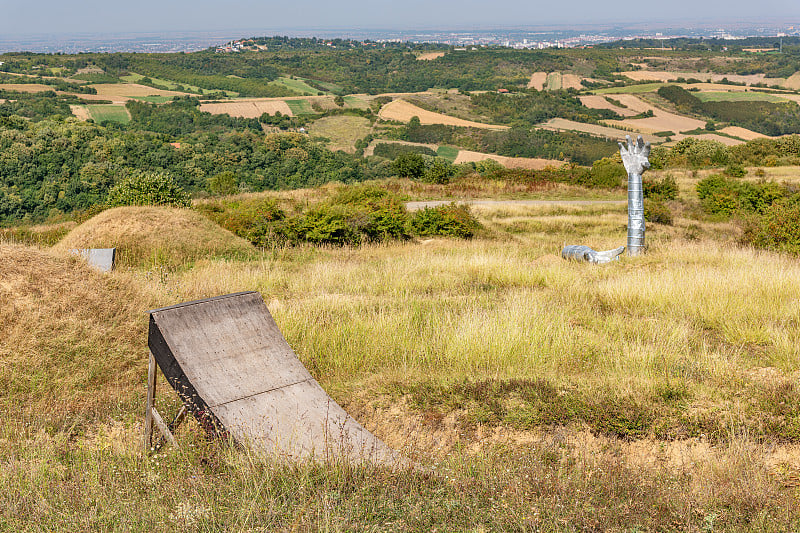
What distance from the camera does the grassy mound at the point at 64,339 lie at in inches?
187

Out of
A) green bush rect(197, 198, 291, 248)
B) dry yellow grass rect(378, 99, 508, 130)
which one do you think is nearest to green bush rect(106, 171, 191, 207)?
green bush rect(197, 198, 291, 248)

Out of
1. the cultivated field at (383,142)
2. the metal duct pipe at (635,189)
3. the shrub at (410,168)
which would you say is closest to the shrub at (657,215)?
the metal duct pipe at (635,189)

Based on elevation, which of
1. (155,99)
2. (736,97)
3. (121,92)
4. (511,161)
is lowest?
(511,161)

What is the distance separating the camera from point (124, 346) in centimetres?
567

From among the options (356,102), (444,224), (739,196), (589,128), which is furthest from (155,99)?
(739,196)

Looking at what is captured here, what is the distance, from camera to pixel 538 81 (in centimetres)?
14875

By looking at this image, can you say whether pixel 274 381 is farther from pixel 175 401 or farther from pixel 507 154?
pixel 507 154

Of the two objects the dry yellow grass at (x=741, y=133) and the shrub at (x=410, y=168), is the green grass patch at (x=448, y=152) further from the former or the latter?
the dry yellow grass at (x=741, y=133)

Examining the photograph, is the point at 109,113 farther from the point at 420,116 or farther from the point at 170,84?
the point at 420,116

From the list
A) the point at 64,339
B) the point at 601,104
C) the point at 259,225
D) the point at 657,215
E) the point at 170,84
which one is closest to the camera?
the point at 64,339

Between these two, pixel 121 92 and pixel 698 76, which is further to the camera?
pixel 698 76

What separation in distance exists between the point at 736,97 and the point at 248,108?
301 feet

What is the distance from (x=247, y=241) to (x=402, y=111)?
94.0 metres

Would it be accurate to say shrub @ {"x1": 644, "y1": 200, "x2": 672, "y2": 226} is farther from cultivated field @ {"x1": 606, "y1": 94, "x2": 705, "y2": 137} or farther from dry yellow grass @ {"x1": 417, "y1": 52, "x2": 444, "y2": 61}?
dry yellow grass @ {"x1": 417, "y1": 52, "x2": 444, "y2": 61}
